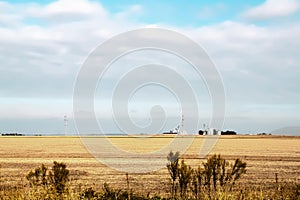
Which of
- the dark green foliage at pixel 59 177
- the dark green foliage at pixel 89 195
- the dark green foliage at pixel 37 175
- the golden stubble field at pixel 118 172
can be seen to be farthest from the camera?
the golden stubble field at pixel 118 172

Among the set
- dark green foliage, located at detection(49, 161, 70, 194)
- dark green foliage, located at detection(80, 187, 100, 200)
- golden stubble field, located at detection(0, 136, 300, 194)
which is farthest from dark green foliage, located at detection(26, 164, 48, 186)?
dark green foliage, located at detection(80, 187, 100, 200)

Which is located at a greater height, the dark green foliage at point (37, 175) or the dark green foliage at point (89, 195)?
the dark green foliage at point (37, 175)

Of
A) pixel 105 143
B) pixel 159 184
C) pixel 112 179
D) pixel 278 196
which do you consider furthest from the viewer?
pixel 105 143

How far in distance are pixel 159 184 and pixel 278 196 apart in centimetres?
1525

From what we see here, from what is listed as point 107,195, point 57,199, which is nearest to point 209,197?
point 107,195

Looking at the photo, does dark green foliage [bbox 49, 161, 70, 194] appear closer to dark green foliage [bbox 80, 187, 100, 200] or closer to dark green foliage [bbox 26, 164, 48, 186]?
dark green foliage [bbox 26, 164, 48, 186]

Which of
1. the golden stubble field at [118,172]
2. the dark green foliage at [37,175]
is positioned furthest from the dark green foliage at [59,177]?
the golden stubble field at [118,172]

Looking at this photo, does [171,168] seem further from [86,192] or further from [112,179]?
[112,179]

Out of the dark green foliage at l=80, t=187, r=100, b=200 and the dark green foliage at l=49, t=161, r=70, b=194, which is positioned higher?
the dark green foliage at l=49, t=161, r=70, b=194

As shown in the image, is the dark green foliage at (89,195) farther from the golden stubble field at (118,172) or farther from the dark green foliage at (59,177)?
the dark green foliage at (59,177)

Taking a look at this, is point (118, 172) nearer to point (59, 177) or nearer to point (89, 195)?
point (59, 177)

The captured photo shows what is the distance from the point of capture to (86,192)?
1301cm

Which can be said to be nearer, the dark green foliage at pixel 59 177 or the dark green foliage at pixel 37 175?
the dark green foliage at pixel 59 177

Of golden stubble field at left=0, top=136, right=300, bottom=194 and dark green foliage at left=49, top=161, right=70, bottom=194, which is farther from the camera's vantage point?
golden stubble field at left=0, top=136, right=300, bottom=194
